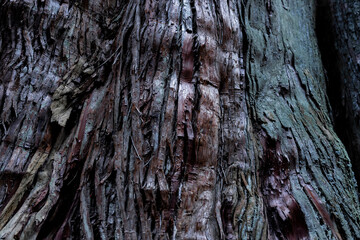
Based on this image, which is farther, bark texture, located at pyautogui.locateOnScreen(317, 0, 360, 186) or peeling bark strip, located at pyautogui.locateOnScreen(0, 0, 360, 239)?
bark texture, located at pyautogui.locateOnScreen(317, 0, 360, 186)

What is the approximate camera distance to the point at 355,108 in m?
1.64

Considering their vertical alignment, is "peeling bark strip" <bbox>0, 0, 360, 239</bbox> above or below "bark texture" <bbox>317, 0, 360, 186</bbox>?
below

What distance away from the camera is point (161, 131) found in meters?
1.07

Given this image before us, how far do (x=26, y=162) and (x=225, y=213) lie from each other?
74 cm

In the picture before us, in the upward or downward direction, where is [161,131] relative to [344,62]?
downward

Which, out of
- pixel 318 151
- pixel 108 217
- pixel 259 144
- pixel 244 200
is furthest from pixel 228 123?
pixel 108 217

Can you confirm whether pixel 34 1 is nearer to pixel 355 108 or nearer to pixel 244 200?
pixel 244 200

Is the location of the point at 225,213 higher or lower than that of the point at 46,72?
lower

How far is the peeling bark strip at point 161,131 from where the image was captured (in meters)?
1.03

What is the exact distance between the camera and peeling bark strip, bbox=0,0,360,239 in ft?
3.37

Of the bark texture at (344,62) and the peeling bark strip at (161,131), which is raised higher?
the bark texture at (344,62)

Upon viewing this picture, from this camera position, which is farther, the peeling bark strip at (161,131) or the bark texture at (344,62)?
the bark texture at (344,62)

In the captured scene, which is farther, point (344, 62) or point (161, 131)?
point (344, 62)

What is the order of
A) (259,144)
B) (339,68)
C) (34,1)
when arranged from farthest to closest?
1. (339,68)
2. (34,1)
3. (259,144)
